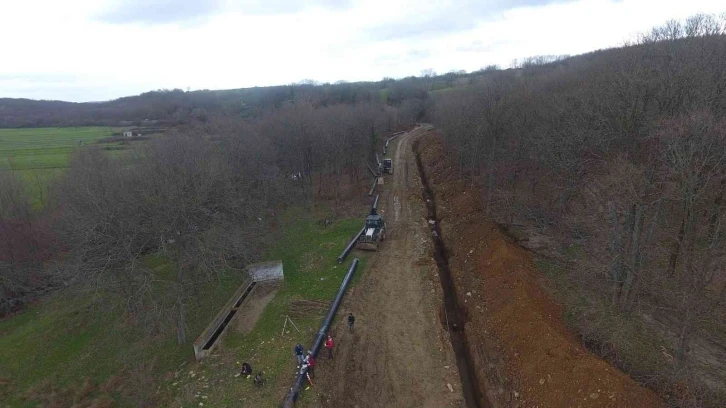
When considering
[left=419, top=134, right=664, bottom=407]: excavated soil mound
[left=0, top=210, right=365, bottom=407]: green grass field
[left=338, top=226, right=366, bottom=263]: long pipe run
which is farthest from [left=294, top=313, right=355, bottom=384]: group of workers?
[left=338, top=226, right=366, bottom=263]: long pipe run

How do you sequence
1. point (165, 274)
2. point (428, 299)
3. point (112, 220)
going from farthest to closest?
point (165, 274) → point (428, 299) → point (112, 220)

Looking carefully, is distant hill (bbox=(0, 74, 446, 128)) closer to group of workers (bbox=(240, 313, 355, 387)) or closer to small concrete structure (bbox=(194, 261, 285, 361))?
small concrete structure (bbox=(194, 261, 285, 361))

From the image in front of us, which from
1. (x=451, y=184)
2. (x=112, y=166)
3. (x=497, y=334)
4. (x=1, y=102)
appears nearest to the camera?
(x=497, y=334)

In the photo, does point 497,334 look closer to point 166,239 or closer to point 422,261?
point 422,261

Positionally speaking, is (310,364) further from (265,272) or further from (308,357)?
(265,272)

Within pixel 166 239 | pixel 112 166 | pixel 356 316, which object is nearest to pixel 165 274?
pixel 166 239

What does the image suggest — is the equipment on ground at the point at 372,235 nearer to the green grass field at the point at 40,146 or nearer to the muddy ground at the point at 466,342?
the muddy ground at the point at 466,342
